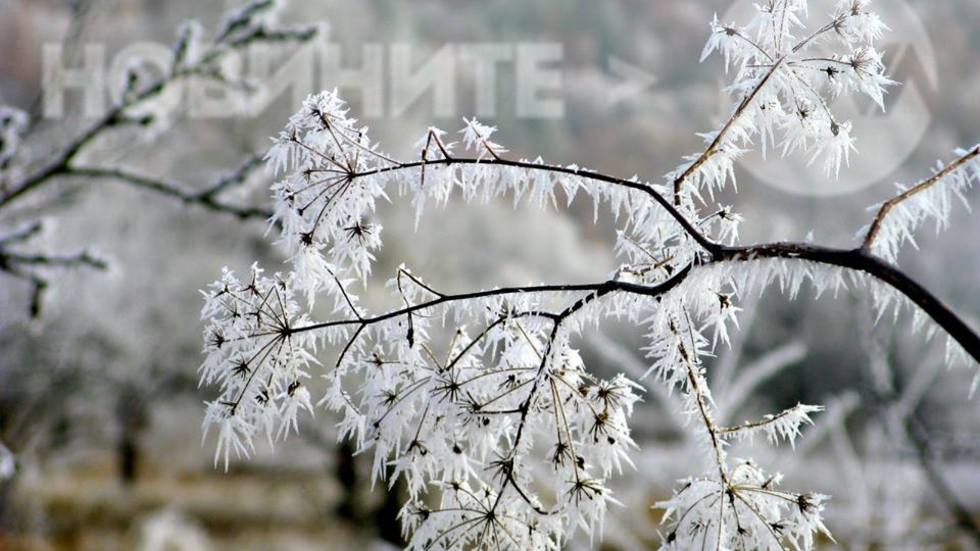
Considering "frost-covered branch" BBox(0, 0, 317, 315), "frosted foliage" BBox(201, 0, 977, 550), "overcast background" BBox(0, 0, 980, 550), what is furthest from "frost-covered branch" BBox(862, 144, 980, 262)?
"overcast background" BBox(0, 0, 980, 550)

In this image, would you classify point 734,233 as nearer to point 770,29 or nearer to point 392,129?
point 770,29

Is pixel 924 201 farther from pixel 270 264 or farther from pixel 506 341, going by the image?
pixel 270 264

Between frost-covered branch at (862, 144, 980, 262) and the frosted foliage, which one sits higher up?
frost-covered branch at (862, 144, 980, 262)

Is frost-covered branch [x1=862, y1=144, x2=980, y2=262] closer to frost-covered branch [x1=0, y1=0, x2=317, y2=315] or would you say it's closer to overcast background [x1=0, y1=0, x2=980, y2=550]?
frost-covered branch [x1=0, y1=0, x2=317, y2=315]

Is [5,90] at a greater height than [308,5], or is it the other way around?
[308,5]

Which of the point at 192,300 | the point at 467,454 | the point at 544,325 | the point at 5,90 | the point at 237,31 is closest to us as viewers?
Answer: the point at 544,325

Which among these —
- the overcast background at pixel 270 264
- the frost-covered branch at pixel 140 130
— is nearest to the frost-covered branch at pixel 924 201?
the frost-covered branch at pixel 140 130

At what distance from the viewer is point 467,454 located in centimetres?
131

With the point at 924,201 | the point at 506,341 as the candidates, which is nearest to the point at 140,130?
the point at 506,341

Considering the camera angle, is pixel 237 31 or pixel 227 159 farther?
pixel 227 159

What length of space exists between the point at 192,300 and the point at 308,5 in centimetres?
485

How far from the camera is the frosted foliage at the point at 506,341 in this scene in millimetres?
1169

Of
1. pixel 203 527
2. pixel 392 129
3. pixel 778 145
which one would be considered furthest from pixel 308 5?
pixel 778 145

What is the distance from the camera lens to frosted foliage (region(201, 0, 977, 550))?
3.84ft
